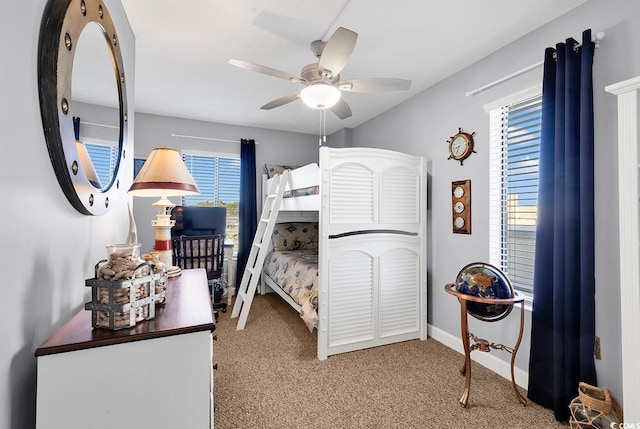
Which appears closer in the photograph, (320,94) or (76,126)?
(76,126)

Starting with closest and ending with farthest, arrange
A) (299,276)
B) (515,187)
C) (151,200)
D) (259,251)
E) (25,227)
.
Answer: (25,227)
(515,187)
(299,276)
(259,251)
(151,200)

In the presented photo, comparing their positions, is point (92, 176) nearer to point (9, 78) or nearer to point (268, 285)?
Result: point (9, 78)

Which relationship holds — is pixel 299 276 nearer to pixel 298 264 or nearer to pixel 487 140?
pixel 298 264

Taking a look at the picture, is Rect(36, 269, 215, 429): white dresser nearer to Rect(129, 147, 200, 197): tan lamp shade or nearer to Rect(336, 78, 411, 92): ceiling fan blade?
Rect(129, 147, 200, 197): tan lamp shade

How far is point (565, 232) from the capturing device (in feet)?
5.98

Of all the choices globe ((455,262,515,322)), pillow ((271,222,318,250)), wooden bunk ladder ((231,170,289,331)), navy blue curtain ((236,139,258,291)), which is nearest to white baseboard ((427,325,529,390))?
globe ((455,262,515,322))

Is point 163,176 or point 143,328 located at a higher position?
point 163,176

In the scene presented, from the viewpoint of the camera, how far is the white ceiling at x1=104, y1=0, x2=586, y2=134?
6.15 feet

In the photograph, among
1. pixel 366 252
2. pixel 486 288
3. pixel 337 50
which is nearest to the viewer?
pixel 337 50

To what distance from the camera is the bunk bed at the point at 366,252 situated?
2619mm

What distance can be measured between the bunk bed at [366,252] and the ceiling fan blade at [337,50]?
0.82 meters

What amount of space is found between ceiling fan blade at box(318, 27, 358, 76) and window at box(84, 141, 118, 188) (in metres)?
1.26

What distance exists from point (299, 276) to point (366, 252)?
870mm

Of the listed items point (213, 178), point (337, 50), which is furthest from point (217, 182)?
point (337, 50)
